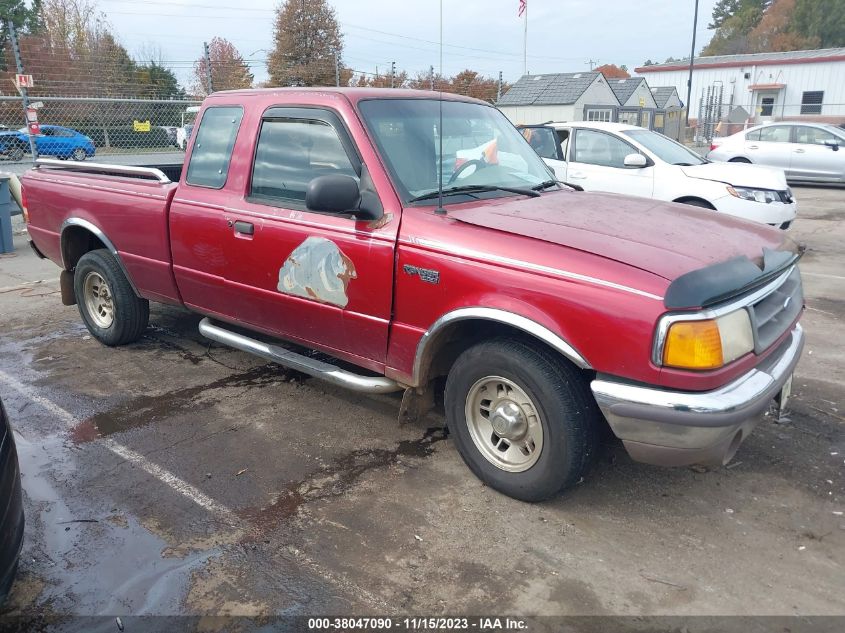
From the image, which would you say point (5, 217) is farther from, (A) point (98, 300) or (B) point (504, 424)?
(B) point (504, 424)

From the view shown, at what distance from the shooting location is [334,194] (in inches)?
134

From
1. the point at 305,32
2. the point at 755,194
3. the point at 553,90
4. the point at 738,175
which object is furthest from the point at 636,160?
the point at 305,32

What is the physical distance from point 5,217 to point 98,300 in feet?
17.2

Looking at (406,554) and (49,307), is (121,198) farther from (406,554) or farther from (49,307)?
(406,554)

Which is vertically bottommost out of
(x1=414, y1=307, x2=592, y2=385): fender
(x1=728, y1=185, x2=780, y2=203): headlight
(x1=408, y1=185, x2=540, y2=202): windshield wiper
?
(x1=414, y1=307, x2=592, y2=385): fender

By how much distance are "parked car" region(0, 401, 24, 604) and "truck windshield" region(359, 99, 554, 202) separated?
7.03ft

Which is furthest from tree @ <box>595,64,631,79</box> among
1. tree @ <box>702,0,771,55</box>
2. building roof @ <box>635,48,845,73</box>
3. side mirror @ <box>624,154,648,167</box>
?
side mirror @ <box>624,154,648,167</box>

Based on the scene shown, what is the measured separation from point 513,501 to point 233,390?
2349 millimetres

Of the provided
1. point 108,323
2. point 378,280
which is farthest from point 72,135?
point 378,280

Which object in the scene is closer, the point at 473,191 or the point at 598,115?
the point at 473,191

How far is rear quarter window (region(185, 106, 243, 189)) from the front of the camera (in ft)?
14.6

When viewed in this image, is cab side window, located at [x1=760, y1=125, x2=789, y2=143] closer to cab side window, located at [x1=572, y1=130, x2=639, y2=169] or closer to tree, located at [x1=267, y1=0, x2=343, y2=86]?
cab side window, located at [x1=572, y1=130, x2=639, y2=169]

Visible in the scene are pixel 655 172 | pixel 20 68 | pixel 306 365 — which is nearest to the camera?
pixel 306 365

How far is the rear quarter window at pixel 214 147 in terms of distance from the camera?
4.46 metres
